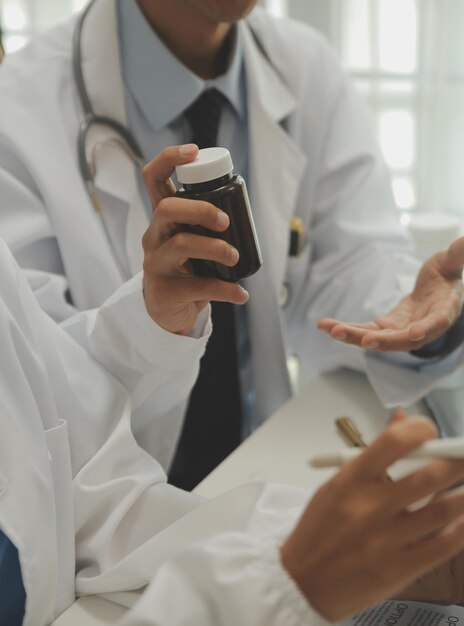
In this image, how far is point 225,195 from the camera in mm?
762

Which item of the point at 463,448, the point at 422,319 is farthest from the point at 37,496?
the point at 422,319

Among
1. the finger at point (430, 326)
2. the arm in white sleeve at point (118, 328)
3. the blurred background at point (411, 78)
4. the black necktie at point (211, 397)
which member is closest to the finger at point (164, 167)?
the arm in white sleeve at point (118, 328)

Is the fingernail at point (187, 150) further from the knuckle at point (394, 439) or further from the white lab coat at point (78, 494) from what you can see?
the knuckle at point (394, 439)

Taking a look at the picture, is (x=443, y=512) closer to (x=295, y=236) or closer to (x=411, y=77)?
(x=295, y=236)

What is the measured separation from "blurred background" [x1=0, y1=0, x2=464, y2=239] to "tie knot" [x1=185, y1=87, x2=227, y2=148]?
644 mm

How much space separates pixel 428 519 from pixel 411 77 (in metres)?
1.43

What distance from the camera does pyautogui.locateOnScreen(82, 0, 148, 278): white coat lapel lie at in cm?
118

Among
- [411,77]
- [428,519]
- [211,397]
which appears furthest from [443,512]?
[411,77]

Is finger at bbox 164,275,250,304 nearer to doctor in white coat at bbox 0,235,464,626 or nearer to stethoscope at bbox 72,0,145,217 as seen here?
doctor in white coat at bbox 0,235,464,626

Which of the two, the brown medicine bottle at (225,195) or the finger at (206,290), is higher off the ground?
the brown medicine bottle at (225,195)

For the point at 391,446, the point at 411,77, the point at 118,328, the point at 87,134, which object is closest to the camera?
the point at 391,446

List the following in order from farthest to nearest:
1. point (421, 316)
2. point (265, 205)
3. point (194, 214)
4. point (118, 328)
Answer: point (265, 205) < point (421, 316) < point (118, 328) < point (194, 214)

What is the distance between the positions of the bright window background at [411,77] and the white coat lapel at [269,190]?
0.53 metres

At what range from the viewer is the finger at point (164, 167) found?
2.56 feet
